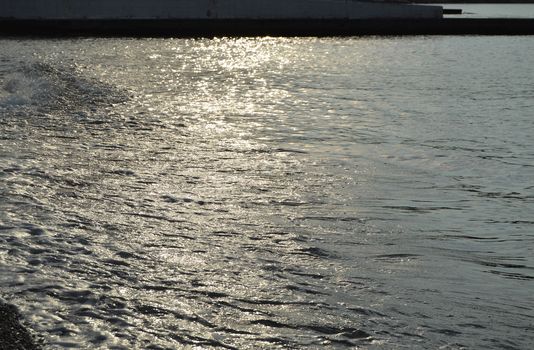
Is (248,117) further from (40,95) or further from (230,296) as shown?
(230,296)

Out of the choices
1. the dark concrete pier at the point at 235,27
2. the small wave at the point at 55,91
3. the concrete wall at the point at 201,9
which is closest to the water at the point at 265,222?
the small wave at the point at 55,91

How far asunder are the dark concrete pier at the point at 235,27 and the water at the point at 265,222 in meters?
22.8

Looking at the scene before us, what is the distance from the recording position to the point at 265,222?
21.2 ft

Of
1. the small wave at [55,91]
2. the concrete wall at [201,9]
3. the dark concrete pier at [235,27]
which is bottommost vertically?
the small wave at [55,91]

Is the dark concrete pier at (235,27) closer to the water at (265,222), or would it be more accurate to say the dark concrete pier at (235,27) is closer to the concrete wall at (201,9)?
the concrete wall at (201,9)

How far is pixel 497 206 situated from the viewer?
729 cm

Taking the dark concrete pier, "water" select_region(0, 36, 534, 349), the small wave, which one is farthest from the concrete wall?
"water" select_region(0, 36, 534, 349)

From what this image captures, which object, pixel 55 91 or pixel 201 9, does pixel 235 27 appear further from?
pixel 55 91

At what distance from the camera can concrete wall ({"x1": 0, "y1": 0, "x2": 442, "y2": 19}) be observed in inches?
1489

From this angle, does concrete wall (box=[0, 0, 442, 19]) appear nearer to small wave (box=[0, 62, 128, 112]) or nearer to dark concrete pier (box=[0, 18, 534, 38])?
dark concrete pier (box=[0, 18, 534, 38])

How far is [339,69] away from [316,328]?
18750 millimetres

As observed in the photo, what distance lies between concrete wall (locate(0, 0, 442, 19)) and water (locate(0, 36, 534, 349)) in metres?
23.9

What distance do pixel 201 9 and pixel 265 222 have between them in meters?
33.8

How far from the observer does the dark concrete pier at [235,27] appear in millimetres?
37062
